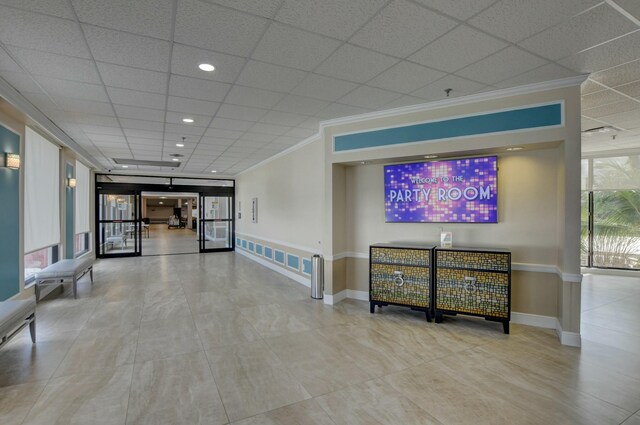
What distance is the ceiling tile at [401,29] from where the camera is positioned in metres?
2.39

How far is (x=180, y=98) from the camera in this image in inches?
161

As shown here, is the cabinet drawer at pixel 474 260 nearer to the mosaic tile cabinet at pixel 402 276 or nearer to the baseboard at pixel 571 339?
the mosaic tile cabinet at pixel 402 276

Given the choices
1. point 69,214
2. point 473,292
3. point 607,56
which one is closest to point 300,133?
point 473,292

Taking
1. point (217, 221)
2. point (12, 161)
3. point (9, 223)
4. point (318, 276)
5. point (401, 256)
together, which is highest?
point (12, 161)

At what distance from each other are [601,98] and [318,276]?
4.86 meters

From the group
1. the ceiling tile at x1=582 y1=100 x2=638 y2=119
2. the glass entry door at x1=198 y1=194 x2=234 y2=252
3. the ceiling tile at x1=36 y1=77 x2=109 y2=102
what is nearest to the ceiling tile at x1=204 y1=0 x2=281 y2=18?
the ceiling tile at x1=36 y1=77 x2=109 y2=102

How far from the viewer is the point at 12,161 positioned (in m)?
4.28

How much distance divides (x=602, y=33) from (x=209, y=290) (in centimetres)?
652

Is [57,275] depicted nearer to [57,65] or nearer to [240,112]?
[57,65]

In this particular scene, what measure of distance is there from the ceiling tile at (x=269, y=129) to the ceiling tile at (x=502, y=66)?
3081mm

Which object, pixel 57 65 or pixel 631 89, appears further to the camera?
pixel 631 89

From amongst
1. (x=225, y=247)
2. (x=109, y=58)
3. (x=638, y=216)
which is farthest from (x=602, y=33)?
(x=225, y=247)

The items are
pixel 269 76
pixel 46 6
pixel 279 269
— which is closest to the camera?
pixel 46 6

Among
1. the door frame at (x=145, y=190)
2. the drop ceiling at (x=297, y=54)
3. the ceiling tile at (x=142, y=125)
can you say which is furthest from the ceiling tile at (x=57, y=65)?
the door frame at (x=145, y=190)
